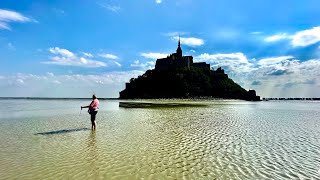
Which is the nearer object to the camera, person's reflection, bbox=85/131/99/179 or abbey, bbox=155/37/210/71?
person's reflection, bbox=85/131/99/179

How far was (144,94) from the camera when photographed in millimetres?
174000

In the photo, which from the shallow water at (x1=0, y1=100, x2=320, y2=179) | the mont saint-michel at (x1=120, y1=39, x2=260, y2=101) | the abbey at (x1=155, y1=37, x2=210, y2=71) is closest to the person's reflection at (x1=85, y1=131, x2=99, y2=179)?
the shallow water at (x1=0, y1=100, x2=320, y2=179)

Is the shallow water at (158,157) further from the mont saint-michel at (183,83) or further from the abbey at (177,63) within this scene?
the abbey at (177,63)

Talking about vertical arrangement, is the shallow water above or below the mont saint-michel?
below

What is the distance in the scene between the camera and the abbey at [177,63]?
177 meters

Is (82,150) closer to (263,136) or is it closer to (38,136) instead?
(38,136)

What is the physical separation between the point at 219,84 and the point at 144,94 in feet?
148

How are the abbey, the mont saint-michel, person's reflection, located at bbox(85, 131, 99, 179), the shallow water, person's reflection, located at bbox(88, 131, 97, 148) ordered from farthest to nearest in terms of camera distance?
the abbey → the mont saint-michel → person's reflection, located at bbox(88, 131, 97, 148) → person's reflection, located at bbox(85, 131, 99, 179) → the shallow water

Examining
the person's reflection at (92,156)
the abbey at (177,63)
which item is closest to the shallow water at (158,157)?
the person's reflection at (92,156)

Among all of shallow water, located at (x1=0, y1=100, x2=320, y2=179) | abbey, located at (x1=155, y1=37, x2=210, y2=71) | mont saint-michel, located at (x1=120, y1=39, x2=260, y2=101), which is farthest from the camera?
abbey, located at (x1=155, y1=37, x2=210, y2=71)

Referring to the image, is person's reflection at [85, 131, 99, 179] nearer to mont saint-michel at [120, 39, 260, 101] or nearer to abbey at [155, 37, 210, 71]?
mont saint-michel at [120, 39, 260, 101]

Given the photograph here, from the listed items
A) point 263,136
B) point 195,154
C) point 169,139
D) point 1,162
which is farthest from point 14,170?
point 263,136

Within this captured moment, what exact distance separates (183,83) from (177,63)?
20.5 m

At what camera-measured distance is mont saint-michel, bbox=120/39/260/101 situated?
162875mm
